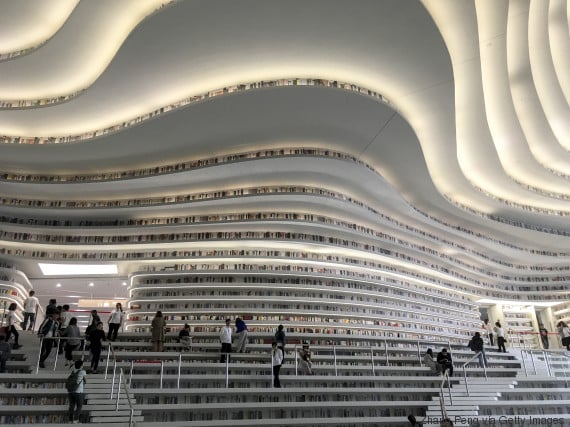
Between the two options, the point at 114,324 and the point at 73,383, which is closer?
the point at 73,383

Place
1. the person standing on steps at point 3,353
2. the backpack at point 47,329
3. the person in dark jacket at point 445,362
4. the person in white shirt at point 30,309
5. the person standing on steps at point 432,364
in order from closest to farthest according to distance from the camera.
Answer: the person standing on steps at point 3,353 < the backpack at point 47,329 < the person in dark jacket at point 445,362 < the person standing on steps at point 432,364 < the person in white shirt at point 30,309

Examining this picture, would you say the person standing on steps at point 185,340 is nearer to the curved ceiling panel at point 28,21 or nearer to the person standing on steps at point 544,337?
the curved ceiling panel at point 28,21

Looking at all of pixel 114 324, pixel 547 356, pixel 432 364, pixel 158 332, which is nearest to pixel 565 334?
pixel 547 356

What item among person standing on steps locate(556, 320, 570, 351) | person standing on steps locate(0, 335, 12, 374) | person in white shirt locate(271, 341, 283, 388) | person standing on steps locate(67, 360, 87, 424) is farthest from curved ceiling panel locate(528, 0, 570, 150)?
person standing on steps locate(0, 335, 12, 374)

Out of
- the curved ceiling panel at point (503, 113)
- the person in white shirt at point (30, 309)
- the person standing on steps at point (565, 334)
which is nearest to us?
the person in white shirt at point (30, 309)

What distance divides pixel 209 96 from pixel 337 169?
384cm
